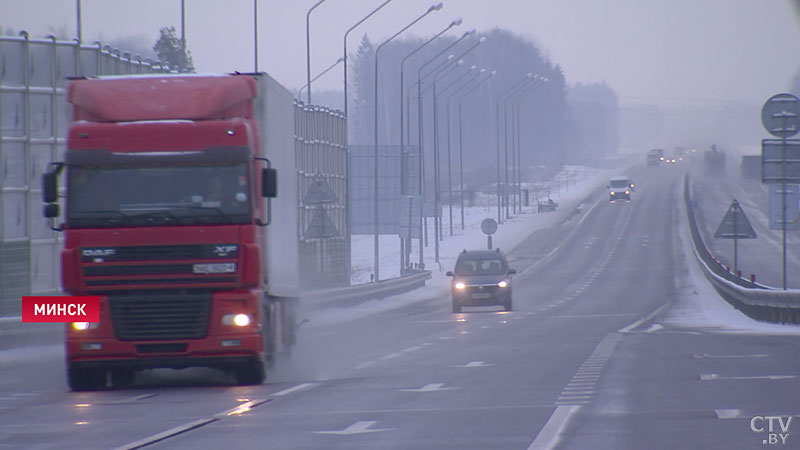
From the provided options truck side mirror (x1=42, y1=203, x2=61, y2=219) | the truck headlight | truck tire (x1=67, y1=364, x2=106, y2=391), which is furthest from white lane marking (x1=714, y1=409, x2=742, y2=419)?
truck side mirror (x1=42, y1=203, x2=61, y2=219)

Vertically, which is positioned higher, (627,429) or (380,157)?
(380,157)

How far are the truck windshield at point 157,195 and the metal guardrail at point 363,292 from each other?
1215 cm

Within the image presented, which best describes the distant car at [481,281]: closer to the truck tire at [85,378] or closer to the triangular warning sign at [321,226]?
the triangular warning sign at [321,226]

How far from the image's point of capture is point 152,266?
51.1 ft

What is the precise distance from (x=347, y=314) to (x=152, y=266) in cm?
2562

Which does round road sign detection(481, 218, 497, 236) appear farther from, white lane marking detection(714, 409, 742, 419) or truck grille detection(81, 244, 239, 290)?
white lane marking detection(714, 409, 742, 419)

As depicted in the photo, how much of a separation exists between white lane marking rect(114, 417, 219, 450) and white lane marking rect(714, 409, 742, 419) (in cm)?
428

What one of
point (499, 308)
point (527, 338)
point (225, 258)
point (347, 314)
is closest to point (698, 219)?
point (499, 308)

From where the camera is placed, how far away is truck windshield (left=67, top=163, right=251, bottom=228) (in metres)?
15.6

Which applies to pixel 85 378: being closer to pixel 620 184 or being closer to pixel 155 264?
pixel 155 264

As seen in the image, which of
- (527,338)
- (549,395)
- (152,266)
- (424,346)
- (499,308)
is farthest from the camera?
(499,308)

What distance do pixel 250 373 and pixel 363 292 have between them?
2906 centimetres

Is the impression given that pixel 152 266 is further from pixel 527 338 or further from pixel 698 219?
pixel 698 219

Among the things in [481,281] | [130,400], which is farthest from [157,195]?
[481,281]
